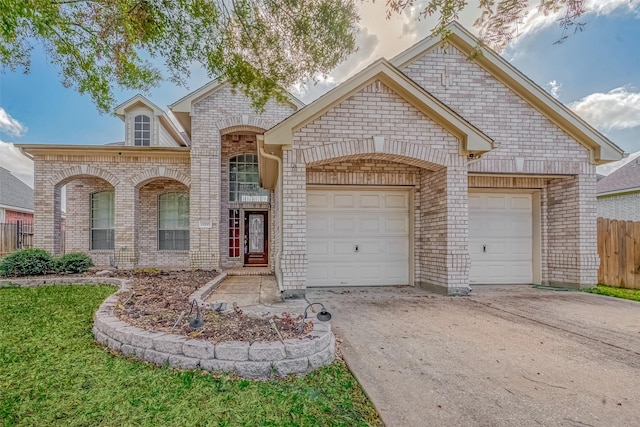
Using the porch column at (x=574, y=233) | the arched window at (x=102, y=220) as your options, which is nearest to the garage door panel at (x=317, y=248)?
the porch column at (x=574, y=233)

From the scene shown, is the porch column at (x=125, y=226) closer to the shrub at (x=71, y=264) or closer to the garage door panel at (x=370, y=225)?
the shrub at (x=71, y=264)

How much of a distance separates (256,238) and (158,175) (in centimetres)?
423

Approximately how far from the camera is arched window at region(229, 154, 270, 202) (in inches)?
491

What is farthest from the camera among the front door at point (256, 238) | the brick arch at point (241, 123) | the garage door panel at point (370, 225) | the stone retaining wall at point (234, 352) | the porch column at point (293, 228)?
the front door at point (256, 238)

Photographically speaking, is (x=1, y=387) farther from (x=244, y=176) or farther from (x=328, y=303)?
(x=244, y=176)

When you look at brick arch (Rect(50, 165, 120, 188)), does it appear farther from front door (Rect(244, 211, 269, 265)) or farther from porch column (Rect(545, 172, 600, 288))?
porch column (Rect(545, 172, 600, 288))

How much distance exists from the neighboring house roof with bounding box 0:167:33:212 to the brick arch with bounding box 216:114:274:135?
583 inches

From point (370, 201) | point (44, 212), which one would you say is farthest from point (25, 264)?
point (370, 201)

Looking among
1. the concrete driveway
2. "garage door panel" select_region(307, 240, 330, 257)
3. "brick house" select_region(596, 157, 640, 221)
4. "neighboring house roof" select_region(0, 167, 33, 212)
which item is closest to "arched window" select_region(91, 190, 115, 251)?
"garage door panel" select_region(307, 240, 330, 257)

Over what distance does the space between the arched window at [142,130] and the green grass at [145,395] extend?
10.3m

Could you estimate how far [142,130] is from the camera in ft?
41.0

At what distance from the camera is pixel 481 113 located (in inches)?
300

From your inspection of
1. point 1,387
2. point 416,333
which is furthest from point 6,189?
point 416,333

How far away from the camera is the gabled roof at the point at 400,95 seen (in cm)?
602
